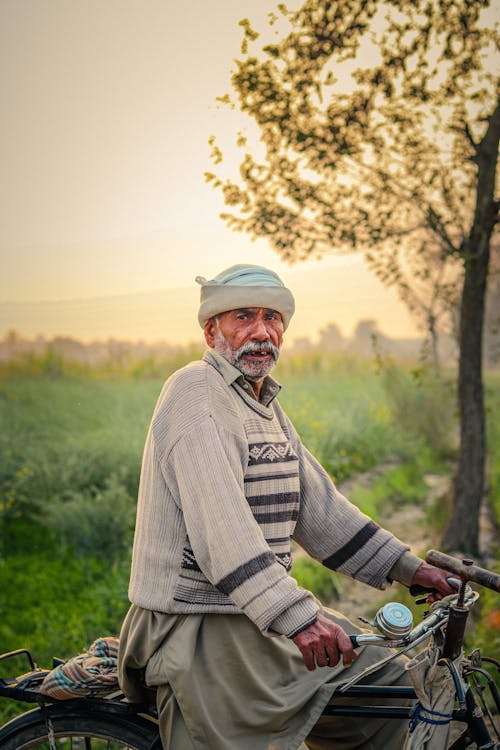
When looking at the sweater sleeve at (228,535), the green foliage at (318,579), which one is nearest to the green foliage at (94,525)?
the green foliage at (318,579)

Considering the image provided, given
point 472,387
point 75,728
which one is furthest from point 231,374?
point 472,387

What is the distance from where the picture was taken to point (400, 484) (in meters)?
9.07

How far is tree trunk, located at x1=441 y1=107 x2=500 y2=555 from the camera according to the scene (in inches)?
223

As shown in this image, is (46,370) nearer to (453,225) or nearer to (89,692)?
(453,225)

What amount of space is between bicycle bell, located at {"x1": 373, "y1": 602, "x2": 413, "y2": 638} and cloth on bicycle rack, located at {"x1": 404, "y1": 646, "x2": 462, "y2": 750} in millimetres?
76

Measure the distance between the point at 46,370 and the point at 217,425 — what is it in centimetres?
612

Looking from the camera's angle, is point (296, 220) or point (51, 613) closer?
point (51, 613)

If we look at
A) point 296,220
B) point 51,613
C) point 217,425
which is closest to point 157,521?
point 217,425

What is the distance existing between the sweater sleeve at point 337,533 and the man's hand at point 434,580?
11 centimetres

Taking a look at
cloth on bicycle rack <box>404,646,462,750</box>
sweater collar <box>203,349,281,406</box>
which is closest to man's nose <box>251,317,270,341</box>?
sweater collar <box>203,349,281,406</box>

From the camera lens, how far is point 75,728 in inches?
83.0

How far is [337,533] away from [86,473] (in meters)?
4.72

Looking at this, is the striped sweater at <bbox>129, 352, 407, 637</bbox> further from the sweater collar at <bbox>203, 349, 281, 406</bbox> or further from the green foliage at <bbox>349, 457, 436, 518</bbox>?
the green foliage at <bbox>349, 457, 436, 518</bbox>

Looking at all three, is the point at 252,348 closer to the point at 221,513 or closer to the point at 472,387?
the point at 221,513
